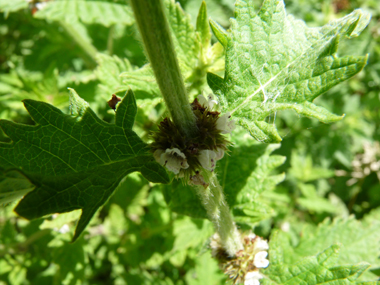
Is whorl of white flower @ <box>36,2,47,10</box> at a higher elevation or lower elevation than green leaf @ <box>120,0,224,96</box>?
higher

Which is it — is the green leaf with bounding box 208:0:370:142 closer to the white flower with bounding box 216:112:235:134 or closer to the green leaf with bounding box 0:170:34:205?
the white flower with bounding box 216:112:235:134

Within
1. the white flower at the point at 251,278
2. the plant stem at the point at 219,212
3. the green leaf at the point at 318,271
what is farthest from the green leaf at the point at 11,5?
the green leaf at the point at 318,271

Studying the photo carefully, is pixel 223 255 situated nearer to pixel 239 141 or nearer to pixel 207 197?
pixel 207 197

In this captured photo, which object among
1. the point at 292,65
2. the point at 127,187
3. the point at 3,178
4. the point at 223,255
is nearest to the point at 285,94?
the point at 292,65

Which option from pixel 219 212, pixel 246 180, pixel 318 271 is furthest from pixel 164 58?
pixel 318 271

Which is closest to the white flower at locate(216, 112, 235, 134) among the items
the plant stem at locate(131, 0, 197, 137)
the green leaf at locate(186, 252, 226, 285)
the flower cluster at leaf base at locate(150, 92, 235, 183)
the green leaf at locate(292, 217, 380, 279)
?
the flower cluster at leaf base at locate(150, 92, 235, 183)

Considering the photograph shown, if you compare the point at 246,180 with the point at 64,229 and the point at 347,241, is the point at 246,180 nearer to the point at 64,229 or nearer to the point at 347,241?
the point at 347,241
